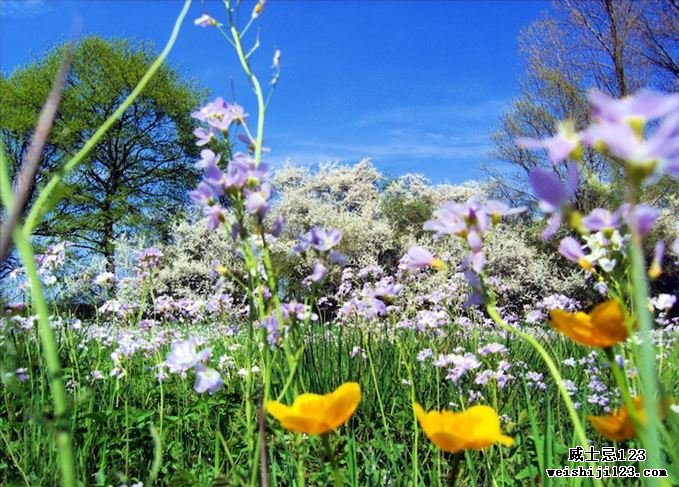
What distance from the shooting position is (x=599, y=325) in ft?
2.31

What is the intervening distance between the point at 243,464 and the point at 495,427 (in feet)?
6.14

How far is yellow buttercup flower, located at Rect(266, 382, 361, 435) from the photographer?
2.55ft

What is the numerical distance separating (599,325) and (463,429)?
247 mm

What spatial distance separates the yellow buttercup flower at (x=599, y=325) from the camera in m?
0.69

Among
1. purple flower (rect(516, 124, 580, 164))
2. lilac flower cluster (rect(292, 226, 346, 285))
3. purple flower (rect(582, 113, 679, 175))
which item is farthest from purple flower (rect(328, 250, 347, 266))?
purple flower (rect(582, 113, 679, 175))

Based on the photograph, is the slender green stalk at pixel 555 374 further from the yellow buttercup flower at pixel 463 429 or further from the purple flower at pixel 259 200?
the purple flower at pixel 259 200

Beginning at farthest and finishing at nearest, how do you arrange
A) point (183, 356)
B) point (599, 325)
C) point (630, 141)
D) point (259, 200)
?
1. point (183, 356)
2. point (259, 200)
3. point (599, 325)
4. point (630, 141)

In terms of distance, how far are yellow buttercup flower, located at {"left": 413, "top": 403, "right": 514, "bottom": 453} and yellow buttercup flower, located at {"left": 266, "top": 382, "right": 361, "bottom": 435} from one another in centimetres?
10

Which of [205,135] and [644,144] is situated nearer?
[644,144]

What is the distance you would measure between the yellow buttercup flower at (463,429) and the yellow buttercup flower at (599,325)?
165mm

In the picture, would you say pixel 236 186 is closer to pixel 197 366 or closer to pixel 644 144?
pixel 197 366

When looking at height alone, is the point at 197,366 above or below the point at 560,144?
below

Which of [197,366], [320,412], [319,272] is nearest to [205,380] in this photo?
[197,366]

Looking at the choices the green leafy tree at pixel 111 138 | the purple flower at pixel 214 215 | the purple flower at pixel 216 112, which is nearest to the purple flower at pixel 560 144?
the purple flower at pixel 214 215
